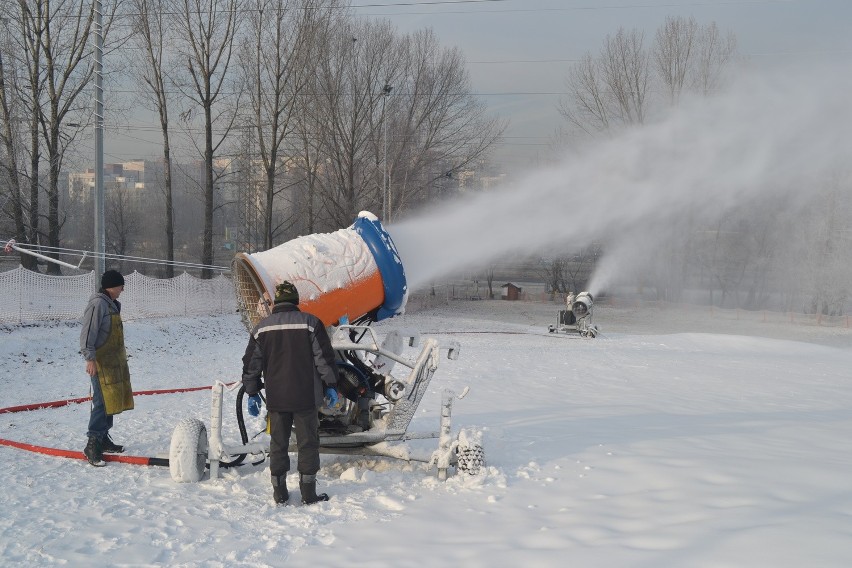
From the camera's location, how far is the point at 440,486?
655cm

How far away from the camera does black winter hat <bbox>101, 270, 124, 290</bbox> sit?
7457mm

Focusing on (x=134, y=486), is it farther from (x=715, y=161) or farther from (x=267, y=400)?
(x=715, y=161)

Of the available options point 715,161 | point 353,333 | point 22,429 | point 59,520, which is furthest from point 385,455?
point 715,161

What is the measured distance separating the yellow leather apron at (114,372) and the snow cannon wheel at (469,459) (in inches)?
130

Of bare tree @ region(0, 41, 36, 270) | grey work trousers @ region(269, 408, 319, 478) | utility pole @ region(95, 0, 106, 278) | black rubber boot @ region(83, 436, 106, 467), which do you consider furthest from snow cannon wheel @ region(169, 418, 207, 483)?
bare tree @ region(0, 41, 36, 270)

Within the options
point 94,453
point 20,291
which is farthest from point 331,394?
point 20,291

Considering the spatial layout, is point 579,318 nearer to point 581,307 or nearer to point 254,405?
point 581,307

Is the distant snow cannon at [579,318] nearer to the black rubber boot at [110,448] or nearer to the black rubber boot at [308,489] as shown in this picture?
the black rubber boot at [110,448]

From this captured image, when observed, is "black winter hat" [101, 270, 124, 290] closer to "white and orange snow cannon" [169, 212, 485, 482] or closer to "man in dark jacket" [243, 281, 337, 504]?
"white and orange snow cannon" [169, 212, 485, 482]

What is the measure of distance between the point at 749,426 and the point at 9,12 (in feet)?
90.1

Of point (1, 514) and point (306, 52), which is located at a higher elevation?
point (306, 52)

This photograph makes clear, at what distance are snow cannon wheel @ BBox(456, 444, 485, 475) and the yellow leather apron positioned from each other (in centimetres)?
329

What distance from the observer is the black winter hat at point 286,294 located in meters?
6.15

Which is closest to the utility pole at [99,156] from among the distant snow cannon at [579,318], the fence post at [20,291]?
the fence post at [20,291]
